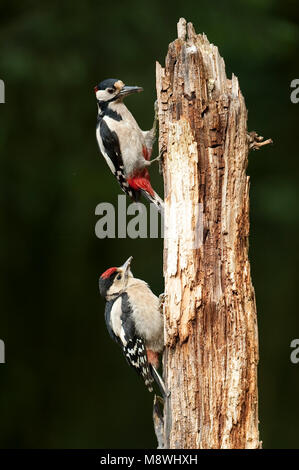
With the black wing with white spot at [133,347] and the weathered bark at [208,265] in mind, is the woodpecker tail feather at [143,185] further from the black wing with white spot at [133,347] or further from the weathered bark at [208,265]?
the weathered bark at [208,265]

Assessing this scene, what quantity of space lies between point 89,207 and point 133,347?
242cm

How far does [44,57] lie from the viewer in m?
5.83

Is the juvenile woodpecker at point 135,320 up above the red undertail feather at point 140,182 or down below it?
below

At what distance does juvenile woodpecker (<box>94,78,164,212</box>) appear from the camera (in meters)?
4.46

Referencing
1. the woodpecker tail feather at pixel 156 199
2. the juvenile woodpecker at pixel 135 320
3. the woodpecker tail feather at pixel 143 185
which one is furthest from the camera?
the woodpecker tail feather at pixel 143 185

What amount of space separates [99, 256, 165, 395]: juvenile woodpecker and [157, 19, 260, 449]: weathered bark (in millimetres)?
380

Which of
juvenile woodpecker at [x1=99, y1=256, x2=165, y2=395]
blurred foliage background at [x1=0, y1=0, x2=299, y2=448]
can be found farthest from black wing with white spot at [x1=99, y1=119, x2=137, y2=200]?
blurred foliage background at [x1=0, y1=0, x2=299, y2=448]

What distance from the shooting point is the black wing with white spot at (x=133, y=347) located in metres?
4.05

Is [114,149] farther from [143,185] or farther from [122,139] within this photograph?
[143,185]

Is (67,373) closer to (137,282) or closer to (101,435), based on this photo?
(101,435)

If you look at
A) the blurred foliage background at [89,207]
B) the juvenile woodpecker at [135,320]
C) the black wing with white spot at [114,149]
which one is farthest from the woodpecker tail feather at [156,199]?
the blurred foliage background at [89,207]

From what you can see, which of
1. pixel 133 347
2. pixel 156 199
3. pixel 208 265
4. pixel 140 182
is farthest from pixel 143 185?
pixel 208 265
